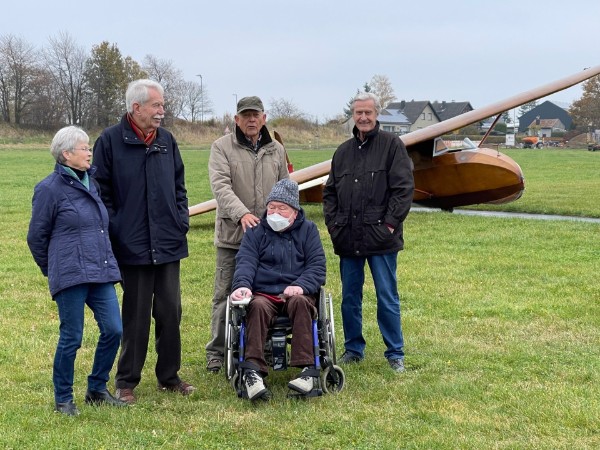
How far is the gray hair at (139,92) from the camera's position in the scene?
4379 millimetres

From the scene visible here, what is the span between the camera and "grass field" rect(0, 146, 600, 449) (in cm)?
384

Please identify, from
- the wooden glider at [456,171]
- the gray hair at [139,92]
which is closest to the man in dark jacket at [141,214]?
the gray hair at [139,92]

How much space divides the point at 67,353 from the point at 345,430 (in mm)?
1671

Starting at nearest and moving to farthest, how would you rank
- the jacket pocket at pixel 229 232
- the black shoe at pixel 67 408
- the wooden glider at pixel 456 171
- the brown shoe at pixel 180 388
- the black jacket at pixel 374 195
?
the black shoe at pixel 67 408 < the brown shoe at pixel 180 388 < the black jacket at pixel 374 195 < the jacket pocket at pixel 229 232 < the wooden glider at pixel 456 171

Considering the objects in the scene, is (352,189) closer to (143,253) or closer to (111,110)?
(143,253)

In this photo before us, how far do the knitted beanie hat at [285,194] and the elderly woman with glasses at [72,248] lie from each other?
1113 mm

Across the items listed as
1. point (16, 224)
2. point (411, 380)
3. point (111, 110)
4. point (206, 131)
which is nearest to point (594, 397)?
point (411, 380)

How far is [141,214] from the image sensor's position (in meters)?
4.48

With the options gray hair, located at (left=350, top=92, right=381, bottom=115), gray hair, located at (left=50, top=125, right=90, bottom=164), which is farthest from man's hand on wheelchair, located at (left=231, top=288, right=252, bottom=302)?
gray hair, located at (left=350, top=92, right=381, bottom=115)

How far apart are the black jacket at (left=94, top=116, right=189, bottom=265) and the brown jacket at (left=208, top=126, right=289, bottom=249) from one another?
659mm

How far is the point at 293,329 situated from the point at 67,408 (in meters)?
1.43

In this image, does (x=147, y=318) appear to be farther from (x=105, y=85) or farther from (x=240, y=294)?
(x=105, y=85)

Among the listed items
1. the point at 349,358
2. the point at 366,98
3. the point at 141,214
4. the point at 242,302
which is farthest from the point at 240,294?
the point at 366,98

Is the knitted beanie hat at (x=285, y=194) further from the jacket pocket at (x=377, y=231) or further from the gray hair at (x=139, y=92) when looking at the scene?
the gray hair at (x=139, y=92)
